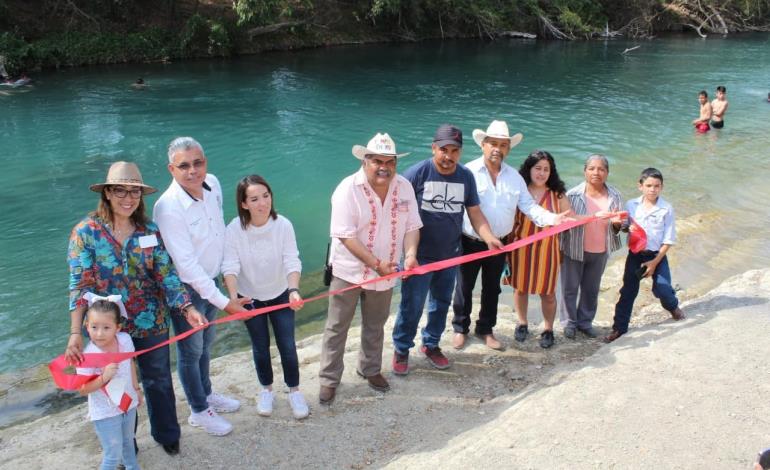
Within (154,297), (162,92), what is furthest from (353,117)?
(154,297)

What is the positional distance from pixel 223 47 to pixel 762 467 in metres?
29.3

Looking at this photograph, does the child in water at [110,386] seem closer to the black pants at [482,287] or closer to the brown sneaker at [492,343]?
the black pants at [482,287]

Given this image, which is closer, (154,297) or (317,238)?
(154,297)

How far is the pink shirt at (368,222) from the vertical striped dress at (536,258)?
1.28m

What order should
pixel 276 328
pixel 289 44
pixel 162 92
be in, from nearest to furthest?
pixel 276 328, pixel 162 92, pixel 289 44

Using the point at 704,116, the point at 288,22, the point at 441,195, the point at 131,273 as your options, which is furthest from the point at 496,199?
the point at 288,22

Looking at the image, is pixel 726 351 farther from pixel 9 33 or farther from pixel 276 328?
pixel 9 33

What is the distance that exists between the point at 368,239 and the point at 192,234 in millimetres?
1269

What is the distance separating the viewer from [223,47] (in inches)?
1134

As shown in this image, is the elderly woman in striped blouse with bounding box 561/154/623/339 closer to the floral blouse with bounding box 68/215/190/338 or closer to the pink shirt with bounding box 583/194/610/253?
the pink shirt with bounding box 583/194/610/253

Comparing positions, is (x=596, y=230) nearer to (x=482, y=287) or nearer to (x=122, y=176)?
(x=482, y=287)

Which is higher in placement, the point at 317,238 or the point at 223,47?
the point at 223,47

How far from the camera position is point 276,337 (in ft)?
15.1

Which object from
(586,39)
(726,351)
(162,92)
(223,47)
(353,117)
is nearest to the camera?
(726,351)
